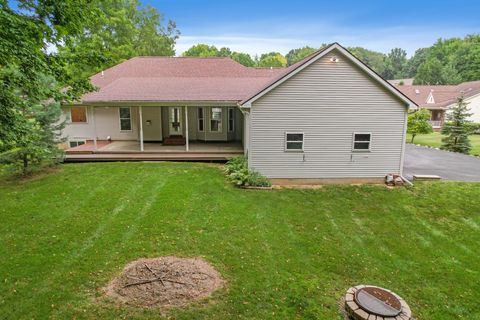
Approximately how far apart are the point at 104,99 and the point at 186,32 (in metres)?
25.5

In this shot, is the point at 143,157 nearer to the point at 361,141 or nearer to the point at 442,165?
the point at 361,141

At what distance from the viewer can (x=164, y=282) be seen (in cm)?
581

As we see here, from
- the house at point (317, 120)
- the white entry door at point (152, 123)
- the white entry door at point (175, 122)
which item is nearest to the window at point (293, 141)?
the house at point (317, 120)

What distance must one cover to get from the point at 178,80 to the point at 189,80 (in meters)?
0.64

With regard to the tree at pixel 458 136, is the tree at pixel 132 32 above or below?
above

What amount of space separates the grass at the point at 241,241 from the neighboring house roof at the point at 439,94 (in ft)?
107

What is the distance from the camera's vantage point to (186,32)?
36.9 meters

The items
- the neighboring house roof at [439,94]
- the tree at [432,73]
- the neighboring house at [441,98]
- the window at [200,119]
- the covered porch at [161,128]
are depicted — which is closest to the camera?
the covered porch at [161,128]

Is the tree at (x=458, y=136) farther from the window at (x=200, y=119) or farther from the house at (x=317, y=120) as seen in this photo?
the window at (x=200, y=119)

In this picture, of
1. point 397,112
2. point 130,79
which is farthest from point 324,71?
point 130,79

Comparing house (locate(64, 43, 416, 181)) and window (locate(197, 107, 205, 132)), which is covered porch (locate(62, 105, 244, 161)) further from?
house (locate(64, 43, 416, 181))

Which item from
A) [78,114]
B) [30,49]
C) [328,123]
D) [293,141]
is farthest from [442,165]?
[78,114]

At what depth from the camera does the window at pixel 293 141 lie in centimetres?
1230

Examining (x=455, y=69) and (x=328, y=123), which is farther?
(x=455, y=69)
